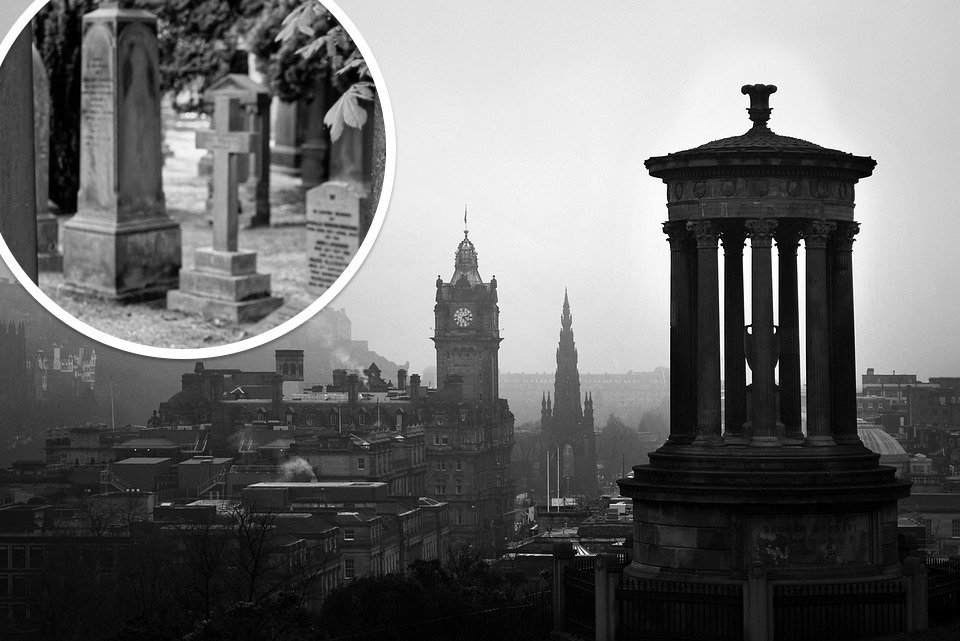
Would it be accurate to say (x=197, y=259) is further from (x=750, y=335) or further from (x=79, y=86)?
(x=750, y=335)

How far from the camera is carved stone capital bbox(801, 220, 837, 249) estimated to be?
34.2 meters

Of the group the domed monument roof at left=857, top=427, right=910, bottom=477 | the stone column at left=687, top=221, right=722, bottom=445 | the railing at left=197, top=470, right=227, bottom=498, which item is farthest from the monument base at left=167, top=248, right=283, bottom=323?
the railing at left=197, top=470, right=227, bottom=498

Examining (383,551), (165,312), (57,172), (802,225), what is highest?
(802,225)

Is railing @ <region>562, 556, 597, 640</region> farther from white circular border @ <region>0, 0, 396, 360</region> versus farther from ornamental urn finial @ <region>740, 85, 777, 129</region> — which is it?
white circular border @ <region>0, 0, 396, 360</region>

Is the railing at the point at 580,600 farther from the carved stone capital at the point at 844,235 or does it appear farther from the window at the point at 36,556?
the window at the point at 36,556

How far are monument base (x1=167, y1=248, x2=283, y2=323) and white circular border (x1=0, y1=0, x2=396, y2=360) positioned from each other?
0.49ft

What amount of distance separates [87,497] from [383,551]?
2350 cm

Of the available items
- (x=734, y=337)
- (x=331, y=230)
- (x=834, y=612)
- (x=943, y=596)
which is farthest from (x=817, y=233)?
(x=331, y=230)

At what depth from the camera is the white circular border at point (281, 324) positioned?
31.1 ft

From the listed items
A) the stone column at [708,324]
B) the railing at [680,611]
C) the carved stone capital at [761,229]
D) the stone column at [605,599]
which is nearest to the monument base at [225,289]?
the railing at [680,611]

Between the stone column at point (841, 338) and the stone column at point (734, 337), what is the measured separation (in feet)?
5.53

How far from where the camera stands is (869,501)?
33.2 metres

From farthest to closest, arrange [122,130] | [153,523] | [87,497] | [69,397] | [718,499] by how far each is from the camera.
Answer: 1. [69,397]
2. [87,497]
3. [153,523]
4. [718,499]
5. [122,130]

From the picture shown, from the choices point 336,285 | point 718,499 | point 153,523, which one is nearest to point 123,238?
point 336,285
